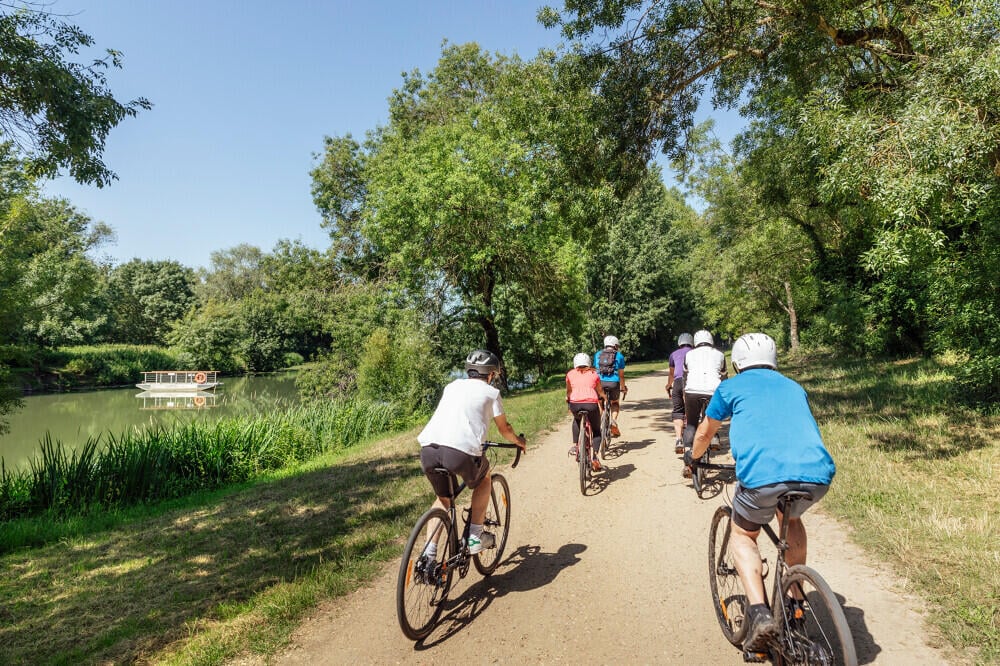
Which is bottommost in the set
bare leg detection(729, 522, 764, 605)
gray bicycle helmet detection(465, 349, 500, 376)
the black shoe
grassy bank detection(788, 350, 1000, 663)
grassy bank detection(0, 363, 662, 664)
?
grassy bank detection(788, 350, 1000, 663)

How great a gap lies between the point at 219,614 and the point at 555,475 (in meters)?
4.94

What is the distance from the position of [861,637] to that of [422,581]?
2.94 meters

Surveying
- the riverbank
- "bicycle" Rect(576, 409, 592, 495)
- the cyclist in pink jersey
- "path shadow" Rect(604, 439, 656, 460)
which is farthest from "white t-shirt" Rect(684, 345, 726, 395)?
"path shadow" Rect(604, 439, 656, 460)

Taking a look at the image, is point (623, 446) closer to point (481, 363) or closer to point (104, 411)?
point (481, 363)

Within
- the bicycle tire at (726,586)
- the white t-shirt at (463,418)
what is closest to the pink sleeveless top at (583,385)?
the white t-shirt at (463,418)

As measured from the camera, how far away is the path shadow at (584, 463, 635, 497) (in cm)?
741

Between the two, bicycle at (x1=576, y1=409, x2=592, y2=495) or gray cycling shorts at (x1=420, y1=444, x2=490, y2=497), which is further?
bicycle at (x1=576, y1=409, x2=592, y2=495)

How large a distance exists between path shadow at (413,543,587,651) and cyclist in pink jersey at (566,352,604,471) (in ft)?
7.29

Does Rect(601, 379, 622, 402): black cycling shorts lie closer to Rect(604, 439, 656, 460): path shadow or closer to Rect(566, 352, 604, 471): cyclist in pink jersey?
Rect(604, 439, 656, 460): path shadow

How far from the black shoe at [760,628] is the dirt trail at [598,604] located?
56 centimetres

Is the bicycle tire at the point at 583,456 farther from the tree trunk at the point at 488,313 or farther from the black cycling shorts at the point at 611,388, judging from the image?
the tree trunk at the point at 488,313

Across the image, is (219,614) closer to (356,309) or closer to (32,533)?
(32,533)

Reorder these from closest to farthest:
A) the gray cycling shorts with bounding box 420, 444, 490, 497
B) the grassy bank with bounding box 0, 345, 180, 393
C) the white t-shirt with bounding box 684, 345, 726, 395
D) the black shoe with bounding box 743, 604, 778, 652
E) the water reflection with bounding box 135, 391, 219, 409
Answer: the black shoe with bounding box 743, 604, 778, 652 < the gray cycling shorts with bounding box 420, 444, 490, 497 < the white t-shirt with bounding box 684, 345, 726, 395 < the water reflection with bounding box 135, 391, 219, 409 < the grassy bank with bounding box 0, 345, 180, 393

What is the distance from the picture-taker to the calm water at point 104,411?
1966 cm
